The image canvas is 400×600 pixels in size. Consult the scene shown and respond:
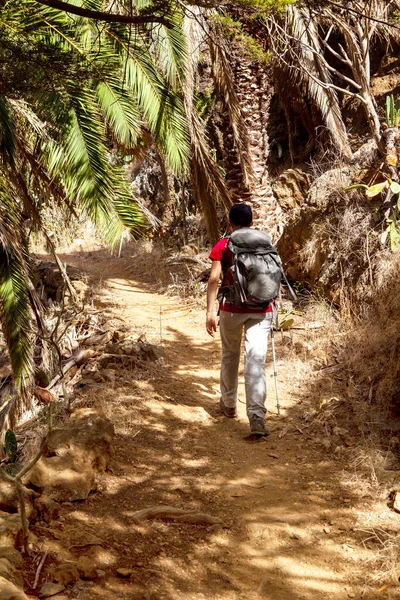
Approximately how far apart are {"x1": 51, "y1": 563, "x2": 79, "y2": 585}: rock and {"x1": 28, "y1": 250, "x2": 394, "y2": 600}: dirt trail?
61mm

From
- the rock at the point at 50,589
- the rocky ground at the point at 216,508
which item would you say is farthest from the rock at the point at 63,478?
the rock at the point at 50,589

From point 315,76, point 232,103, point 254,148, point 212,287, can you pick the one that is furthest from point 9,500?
point 315,76

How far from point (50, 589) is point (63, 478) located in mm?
1209

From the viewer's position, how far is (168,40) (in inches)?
306

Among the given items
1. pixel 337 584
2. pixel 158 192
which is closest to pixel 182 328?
pixel 337 584

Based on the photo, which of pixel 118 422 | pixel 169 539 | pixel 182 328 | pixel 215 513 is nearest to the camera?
pixel 169 539

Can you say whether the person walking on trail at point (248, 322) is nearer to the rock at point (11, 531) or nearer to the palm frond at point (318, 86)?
the rock at point (11, 531)

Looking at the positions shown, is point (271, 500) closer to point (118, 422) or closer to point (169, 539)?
point (169, 539)

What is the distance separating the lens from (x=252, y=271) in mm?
5055

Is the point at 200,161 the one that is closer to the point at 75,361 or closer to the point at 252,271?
the point at 75,361

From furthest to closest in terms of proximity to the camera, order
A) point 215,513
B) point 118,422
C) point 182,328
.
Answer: point 182,328 < point 118,422 < point 215,513

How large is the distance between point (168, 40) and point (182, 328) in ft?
12.7

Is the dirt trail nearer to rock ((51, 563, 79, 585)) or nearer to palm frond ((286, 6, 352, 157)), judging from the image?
rock ((51, 563, 79, 585))

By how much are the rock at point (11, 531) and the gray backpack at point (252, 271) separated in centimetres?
245
